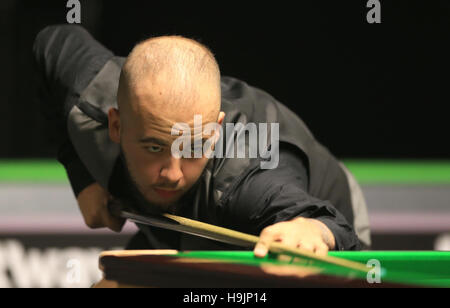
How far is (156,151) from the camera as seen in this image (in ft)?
3.80

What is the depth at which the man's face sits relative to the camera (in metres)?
1.12

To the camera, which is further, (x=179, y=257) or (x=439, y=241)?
(x=439, y=241)

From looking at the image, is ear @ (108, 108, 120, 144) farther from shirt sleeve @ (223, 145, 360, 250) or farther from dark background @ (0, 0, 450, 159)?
dark background @ (0, 0, 450, 159)

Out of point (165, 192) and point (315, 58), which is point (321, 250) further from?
point (315, 58)

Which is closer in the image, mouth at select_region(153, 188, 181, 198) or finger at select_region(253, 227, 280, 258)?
finger at select_region(253, 227, 280, 258)

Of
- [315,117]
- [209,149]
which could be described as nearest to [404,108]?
[315,117]

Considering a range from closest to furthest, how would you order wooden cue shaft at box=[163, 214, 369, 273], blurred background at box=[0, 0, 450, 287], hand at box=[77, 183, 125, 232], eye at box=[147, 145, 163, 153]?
wooden cue shaft at box=[163, 214, 369, 273], eye at box=[147, 145, 163, 153], hand at box=[77, 183, 125, 232], blurred background at box=[0, 0, 450, 287]

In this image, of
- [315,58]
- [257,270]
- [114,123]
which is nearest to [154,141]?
[114,123]

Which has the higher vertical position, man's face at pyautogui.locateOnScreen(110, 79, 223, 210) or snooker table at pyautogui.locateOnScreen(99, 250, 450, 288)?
man's face at pyautogui.locateOnScreen(110, 79, 223, 210)

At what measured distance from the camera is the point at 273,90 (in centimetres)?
241

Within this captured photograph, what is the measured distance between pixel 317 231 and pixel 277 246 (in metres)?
0.09

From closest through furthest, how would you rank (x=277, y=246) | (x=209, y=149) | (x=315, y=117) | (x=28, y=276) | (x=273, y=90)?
1. (x=277, y=246)
2. (x=209, y=149)
3. (x=28, y=276)
4. (x=273, y=90)
5. (x=315, y=117)

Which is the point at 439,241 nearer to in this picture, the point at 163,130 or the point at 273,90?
the point at 273,90

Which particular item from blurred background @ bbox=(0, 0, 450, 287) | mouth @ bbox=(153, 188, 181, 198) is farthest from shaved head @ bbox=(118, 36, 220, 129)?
blurred background @ bbox=(0, 0, 450, 287)
